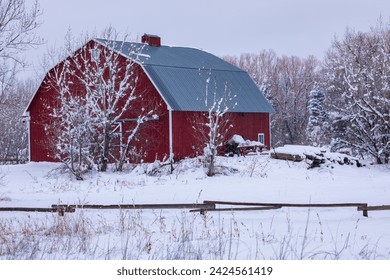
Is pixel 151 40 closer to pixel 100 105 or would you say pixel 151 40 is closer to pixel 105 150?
pixel 100 105

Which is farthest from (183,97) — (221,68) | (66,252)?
(66,252)

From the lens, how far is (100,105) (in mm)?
27375

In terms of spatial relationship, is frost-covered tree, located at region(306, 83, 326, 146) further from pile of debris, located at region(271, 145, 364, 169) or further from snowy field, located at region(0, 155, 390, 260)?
snowy field, located at region(0, 155, 390, 260)

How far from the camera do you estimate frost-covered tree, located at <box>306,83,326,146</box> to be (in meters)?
39.2

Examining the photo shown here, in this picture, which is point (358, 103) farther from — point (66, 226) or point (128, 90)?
point (66, 226)

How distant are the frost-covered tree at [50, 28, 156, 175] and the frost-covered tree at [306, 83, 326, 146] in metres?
14.9

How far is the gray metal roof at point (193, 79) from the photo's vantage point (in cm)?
2814

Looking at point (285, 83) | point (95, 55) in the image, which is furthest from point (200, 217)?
point (95, 55)

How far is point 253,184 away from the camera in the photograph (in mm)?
20000

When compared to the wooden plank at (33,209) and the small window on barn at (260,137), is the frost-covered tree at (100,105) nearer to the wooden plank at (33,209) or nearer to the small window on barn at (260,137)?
the small window on barn at (260,137)

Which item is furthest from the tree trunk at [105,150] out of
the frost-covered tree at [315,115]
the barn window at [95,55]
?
the frost-covered tree at [315,115]

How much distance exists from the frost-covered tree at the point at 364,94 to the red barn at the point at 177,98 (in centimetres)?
502

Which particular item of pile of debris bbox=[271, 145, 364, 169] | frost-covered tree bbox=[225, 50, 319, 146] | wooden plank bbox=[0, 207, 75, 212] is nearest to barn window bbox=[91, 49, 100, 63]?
frost-covered tree bbox=[225, 50, 319, 146]

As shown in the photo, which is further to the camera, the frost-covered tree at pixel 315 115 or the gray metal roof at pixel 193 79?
the frost-covered tree at pixel 315 115
